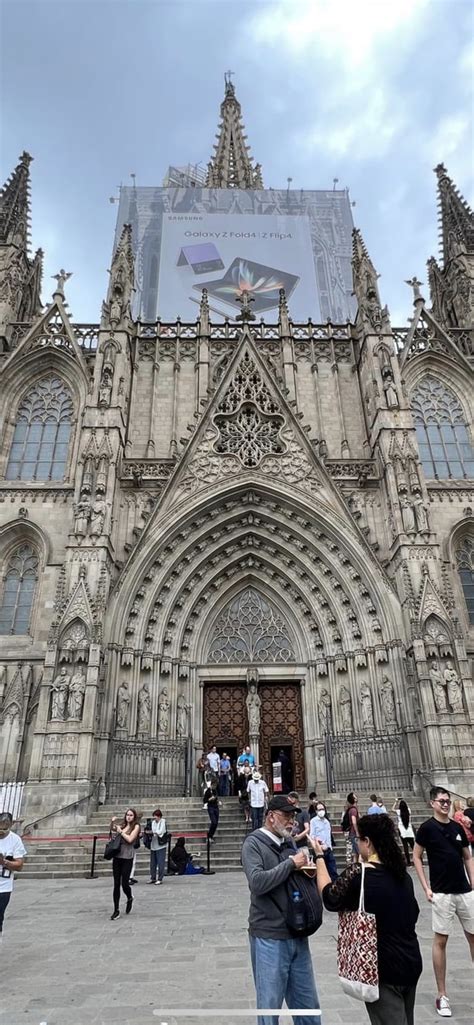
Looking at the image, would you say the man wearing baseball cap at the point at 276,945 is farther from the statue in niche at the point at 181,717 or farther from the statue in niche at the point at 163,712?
the statue in niche at the point at 181,717

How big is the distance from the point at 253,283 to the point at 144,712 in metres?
23.0

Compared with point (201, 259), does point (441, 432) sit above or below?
below

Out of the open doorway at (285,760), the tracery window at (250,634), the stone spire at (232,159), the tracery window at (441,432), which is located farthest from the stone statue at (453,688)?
the stone spire at (232,159)

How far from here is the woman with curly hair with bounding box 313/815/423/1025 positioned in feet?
8.66

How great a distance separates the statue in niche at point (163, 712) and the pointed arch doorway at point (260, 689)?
1.61 meters

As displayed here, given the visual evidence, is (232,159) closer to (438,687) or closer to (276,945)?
(438,687)

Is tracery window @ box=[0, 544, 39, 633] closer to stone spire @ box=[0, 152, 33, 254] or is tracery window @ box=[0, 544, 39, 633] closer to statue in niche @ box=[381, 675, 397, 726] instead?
statue in niche @ box=[381, 675, 397, 726]

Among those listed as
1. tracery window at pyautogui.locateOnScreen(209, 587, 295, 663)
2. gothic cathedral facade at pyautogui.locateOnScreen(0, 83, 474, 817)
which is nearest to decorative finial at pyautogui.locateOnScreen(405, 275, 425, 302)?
gothic cathedral facade at pyautogui.locateOnScreen(0, 83, 474, 817)

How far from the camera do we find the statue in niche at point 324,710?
17.2 m

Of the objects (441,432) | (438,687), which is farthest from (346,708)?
(441,432)

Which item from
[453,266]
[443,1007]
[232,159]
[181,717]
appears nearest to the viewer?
[443,1007]

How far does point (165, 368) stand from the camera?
76.0 ft

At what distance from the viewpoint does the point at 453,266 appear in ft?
86.7

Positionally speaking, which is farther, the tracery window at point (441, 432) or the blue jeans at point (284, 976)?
the tracery window at point (441, 432)
